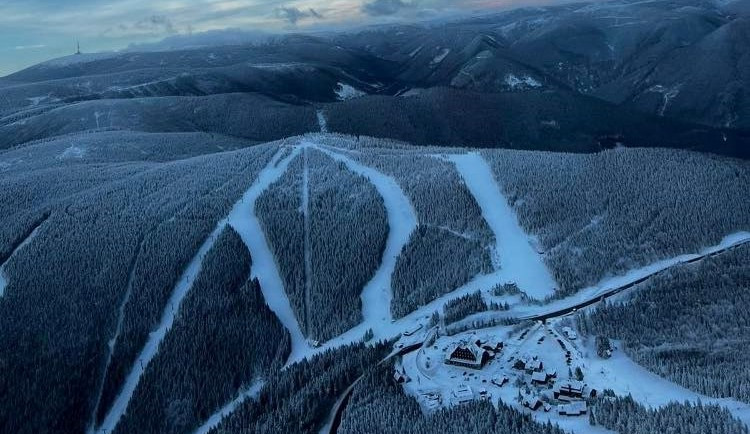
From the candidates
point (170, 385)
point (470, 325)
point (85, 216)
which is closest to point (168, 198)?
point (85, 216)

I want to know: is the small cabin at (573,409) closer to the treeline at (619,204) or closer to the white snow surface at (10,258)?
the treeline at (619,204)

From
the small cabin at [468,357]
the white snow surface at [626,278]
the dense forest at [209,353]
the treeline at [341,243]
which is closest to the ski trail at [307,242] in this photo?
the treeline at [341,243]

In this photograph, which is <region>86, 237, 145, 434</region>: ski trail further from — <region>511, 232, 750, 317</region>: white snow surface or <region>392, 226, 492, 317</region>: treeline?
<region>511, 232, 750, 317</region>: white snow surface

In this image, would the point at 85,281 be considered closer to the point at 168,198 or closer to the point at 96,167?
the point at 168,198

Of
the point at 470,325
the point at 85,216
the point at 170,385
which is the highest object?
the point at 85,216

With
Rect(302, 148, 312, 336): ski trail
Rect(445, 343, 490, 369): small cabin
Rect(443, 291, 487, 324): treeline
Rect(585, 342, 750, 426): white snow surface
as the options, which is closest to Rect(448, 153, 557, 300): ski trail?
Rect(443, 291, 487, 324): treeline

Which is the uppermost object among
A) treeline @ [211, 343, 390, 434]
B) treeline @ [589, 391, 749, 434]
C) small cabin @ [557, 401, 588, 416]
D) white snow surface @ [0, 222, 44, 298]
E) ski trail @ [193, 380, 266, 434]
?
white snow surface @ [0, 222, 44, 298]

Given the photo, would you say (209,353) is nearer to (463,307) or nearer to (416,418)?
(463,307)
